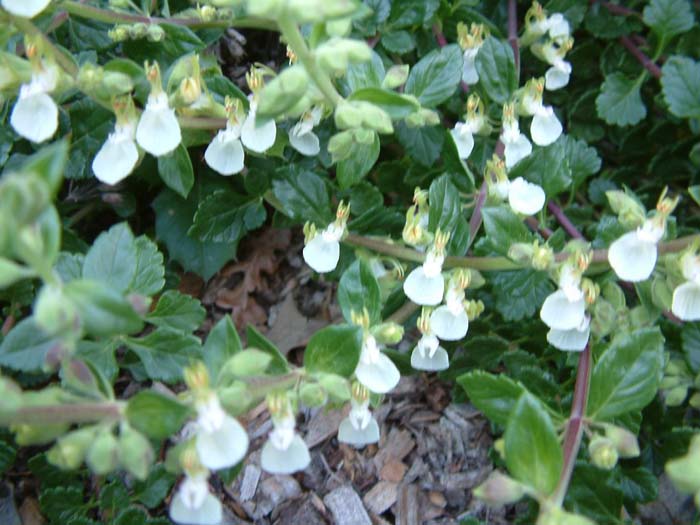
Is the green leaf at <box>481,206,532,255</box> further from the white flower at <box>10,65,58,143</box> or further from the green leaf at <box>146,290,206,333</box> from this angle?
the white flower at <box>10,65,58,143</box>

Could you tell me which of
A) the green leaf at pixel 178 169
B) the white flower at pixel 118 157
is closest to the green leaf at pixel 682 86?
the green leaf at pixel 178 169

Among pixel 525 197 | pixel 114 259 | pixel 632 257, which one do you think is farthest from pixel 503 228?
pixel 114 259

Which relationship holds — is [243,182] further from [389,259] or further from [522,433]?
[522,433]

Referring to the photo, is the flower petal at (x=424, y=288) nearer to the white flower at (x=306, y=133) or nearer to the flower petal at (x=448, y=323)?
the flower petal at (x=448, y=323)

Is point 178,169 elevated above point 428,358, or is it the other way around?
point 178,169

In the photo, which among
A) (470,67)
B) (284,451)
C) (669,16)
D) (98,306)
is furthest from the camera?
(669,16)

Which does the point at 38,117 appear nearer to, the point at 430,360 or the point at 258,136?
the point at 258,136
